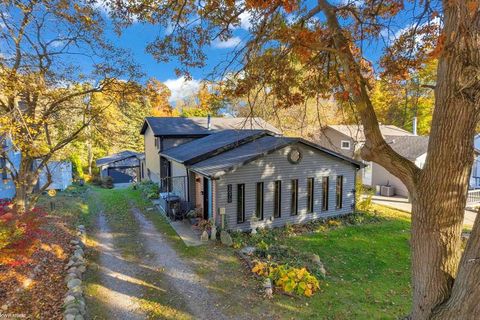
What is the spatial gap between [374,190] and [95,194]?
21.1 metres

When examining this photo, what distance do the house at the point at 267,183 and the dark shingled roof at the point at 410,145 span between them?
8559 millimetres

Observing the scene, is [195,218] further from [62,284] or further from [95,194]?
[95,194]

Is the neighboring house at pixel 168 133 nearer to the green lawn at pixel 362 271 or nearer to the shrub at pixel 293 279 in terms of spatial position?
the green lawn at pixel 362 271

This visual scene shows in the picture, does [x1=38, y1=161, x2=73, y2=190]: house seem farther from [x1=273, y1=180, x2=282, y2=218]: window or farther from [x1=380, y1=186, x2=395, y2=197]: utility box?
[x1=380, y1=186, x2=395, y2=197]: utility box

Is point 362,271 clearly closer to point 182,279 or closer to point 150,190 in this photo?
point 182,279

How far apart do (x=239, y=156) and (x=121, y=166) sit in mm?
23495

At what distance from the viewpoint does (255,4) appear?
4.47 m

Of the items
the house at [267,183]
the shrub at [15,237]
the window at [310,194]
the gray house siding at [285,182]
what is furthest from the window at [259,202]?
the shrub at [15,237]

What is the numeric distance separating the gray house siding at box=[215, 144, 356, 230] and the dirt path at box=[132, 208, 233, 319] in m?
2.50

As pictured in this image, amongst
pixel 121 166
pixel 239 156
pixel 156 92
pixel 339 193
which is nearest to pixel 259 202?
pixel 239 156

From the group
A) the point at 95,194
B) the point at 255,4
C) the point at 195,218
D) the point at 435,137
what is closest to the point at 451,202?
the point at 435,137

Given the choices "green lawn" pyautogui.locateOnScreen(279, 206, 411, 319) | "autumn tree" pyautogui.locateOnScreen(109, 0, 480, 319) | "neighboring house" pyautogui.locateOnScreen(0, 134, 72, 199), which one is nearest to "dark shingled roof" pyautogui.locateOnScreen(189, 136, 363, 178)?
"green lawn" pyautogui.locateOnScreen(279, 206, 411, 319)

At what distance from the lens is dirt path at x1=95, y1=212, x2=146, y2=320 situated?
259 inches

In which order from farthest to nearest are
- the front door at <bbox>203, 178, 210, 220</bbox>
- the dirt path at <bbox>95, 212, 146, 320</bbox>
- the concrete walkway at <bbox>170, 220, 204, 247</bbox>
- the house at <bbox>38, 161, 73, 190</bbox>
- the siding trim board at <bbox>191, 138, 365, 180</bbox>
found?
the house at <bbox>38, 161, 73, 190</bbox>, the front door at <bbox>203, 178, 210, 220</bbox>, the siding trim board at <bbox>191, 138, 365, 180</bbox>, the concrete walkway at <bbox>170, 220, 204, 247</bbox>, the dirt path at <bbox>95, 212, 146, 320</bbox>
